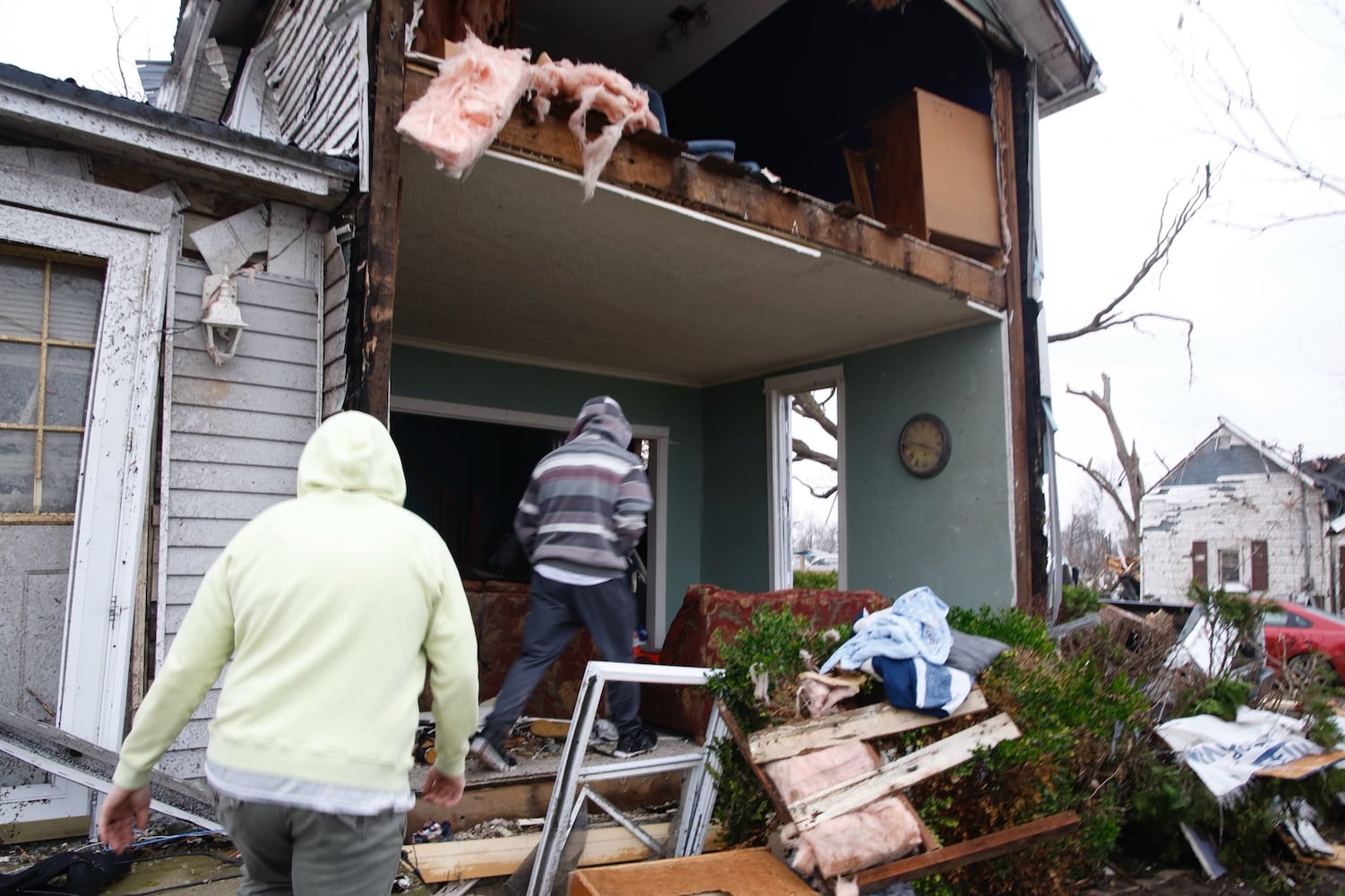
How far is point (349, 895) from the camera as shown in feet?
5.54

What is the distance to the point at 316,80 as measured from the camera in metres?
4.43

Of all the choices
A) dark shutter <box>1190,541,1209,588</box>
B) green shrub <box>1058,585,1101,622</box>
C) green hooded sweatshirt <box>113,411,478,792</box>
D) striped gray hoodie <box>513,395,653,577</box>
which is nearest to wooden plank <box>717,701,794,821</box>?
striped gray hoodie <box>513,395,653,577</box>

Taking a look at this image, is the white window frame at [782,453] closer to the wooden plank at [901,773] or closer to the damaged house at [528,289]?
the damaged house at [528,289]

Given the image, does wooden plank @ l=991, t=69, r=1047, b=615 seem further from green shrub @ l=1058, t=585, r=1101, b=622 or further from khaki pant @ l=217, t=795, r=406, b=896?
khaki pant @ l=217, t=795, r=406, b=896

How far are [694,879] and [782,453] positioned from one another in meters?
5.35

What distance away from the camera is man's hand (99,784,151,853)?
1771 mm

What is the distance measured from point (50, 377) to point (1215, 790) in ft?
18.6

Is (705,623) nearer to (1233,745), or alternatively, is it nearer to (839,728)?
→ (839,728)

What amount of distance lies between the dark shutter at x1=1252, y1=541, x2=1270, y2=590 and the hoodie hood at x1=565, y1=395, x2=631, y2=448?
76.6ft

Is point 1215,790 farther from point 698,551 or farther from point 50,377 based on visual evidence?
point 50,377

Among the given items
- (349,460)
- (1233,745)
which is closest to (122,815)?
(349,460)

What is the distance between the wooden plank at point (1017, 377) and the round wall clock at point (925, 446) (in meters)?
0.54

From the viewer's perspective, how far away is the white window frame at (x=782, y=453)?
24.5 ft

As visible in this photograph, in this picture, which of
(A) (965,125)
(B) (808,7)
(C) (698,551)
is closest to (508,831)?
(C) (698,551)
